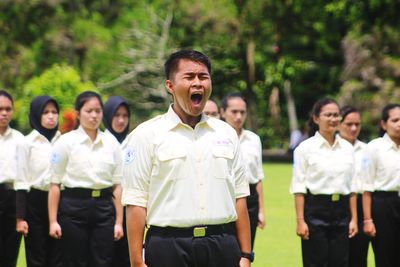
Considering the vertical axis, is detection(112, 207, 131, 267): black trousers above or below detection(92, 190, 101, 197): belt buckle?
below

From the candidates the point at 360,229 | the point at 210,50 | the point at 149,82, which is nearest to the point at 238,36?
the point at 210,50

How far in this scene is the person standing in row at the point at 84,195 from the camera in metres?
8.23

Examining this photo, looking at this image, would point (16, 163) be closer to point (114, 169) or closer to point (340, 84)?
point (114, 169)

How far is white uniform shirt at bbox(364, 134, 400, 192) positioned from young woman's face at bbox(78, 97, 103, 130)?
8.70 ft

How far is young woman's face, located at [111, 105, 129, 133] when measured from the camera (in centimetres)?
951

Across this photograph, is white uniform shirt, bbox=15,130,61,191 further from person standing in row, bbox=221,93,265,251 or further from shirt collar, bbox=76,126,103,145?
person standing in row, bbox=221,93,265,251

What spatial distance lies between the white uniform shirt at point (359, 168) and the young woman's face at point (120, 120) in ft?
7.84

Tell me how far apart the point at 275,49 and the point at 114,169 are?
32935 mm

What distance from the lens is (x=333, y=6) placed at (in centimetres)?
3444

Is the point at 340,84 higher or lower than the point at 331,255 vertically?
higher

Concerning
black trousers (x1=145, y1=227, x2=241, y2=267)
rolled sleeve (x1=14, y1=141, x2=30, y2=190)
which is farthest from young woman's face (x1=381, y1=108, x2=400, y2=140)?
black trousers (x1=145, y1=227, x2=241, y2=267)

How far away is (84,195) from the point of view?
8.27m

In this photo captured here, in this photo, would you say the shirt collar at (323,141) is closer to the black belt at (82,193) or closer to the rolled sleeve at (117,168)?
the rolled sleeve at (117,168)

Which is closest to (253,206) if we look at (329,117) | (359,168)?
(359,168)
